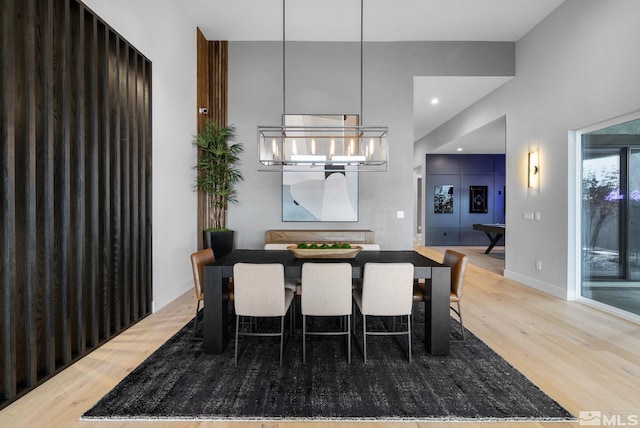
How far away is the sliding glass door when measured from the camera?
3.40m

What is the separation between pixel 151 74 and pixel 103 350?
279cm

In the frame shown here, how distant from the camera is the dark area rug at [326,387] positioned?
1851 millimetres

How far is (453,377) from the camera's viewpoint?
2.26 m

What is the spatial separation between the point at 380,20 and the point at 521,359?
173 inches

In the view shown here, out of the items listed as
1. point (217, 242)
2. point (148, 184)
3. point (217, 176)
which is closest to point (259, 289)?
point (148, 184)

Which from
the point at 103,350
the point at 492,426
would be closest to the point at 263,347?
the point at 103,350

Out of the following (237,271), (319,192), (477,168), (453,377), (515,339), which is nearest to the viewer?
(453,377)

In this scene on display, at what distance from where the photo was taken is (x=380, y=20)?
457 cm

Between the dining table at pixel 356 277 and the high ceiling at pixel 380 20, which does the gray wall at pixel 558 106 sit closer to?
the high ceiling at pixel 380 20

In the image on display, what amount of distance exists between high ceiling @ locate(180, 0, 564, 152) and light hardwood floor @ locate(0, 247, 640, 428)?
3756 mm

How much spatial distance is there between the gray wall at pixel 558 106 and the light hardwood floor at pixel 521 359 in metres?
0.82

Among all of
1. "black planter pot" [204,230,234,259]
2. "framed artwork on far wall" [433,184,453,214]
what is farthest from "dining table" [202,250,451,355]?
"framed artwork on far wall" [433,184,453,214]

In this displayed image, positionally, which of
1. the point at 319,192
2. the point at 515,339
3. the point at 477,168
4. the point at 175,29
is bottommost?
the point at 515,339

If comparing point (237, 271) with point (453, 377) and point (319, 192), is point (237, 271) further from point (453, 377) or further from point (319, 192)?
point (319, 192)
